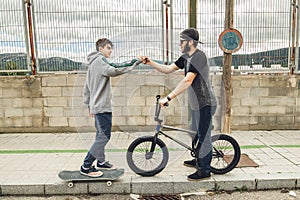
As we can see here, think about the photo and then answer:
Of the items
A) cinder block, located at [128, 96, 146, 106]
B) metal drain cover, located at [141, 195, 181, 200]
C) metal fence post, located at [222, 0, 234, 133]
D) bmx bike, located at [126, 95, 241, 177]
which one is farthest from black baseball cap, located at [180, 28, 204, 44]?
cinder block, located at [128, 96, 146, 106]

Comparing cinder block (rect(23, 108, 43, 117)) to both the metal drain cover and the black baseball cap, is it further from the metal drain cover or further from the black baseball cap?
the black baseball cap

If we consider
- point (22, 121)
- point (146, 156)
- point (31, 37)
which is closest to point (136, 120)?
point (146, 156)

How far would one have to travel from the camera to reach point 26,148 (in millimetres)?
4707

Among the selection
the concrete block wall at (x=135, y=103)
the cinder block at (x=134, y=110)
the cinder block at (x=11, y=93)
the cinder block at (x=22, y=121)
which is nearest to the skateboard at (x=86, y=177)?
the concrete block wall at (x=135, y=103)

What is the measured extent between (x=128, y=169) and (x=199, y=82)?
4.86 ft

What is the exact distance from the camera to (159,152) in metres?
3.36

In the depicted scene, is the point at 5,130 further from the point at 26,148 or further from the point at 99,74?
the point at 99,74

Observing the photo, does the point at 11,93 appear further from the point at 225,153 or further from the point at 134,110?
the point at 225,153

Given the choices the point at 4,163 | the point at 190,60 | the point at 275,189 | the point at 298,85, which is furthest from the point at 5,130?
the point at 298,85

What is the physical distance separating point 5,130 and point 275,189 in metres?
5.24

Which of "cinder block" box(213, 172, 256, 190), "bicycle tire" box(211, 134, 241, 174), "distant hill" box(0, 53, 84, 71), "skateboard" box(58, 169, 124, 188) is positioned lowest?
"cinder block" box(213, 172, 256, 190)

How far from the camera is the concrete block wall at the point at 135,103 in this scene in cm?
546

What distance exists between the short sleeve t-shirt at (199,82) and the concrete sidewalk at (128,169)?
66cm

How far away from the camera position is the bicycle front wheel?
10.9 ft
